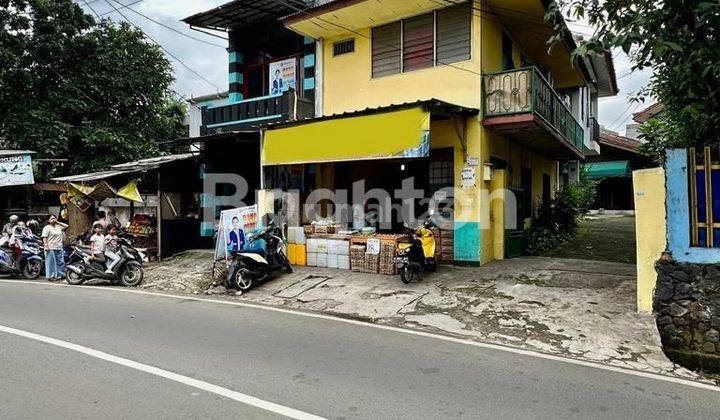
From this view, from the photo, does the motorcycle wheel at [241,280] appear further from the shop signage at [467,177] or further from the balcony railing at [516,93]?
the balcony railing at [516,93]

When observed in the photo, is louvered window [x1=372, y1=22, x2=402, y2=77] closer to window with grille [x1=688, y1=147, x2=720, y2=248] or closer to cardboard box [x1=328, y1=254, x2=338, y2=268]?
cardboard box [x1=328, y1=254, x2=338, y2=268]

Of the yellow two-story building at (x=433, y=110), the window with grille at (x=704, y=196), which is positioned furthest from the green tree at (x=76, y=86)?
the window with grille at (x=704, y=196)

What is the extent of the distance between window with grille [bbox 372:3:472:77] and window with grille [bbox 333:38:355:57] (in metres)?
0.72

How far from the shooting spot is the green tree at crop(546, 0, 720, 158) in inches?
208

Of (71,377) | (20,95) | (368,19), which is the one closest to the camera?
(71,377)

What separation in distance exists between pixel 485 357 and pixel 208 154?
38.3 feet

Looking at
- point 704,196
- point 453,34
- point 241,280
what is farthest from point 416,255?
point 453,34

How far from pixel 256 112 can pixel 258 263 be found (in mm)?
5443

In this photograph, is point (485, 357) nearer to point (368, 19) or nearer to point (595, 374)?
point (595, 374)

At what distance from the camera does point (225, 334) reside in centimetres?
643

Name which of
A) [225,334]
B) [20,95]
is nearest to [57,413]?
[225,334]

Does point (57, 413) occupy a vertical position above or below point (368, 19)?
below

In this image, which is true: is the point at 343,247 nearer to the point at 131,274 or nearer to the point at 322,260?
the point at 322,260

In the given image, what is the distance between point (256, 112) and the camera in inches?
537
